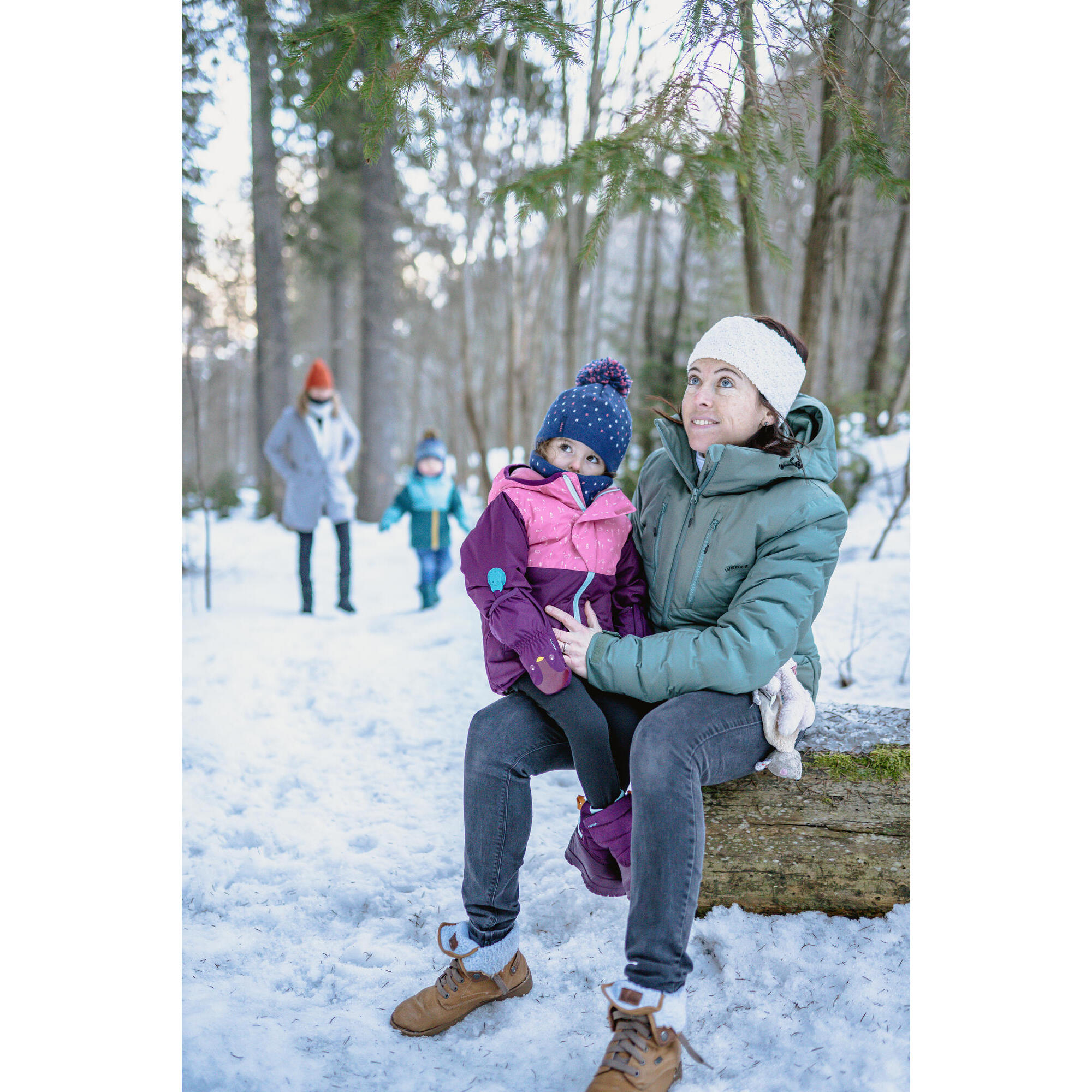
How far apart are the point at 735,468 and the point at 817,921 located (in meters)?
1.24

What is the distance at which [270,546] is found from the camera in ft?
32.1

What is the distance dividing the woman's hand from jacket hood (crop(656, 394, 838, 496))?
1.54ft

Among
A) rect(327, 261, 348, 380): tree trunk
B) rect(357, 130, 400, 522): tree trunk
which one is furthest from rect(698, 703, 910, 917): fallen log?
rect(327, 261, 348, 380): tree trunk

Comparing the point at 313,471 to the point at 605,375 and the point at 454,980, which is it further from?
the point at 454,980

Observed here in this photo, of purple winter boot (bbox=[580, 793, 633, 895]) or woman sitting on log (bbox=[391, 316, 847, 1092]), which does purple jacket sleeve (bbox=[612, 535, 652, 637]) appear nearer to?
woman sitting on log (bbox=[391, 316, 847, 1092])

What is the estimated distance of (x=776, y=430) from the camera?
6.94 feet

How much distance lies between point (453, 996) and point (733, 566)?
1218 mm

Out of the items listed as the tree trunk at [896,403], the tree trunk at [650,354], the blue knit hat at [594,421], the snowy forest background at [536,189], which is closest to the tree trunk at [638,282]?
the snowy forest background at [536,189]

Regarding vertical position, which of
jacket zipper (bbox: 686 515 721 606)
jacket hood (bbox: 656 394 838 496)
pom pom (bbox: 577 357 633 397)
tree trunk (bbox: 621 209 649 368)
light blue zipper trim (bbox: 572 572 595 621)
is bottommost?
light blue zipper trim (bbox: 572 572 595 621)

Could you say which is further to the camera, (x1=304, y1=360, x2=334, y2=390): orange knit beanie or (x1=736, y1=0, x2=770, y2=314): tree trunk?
(x1=304, y1=360, x2=334, y2=390): orange knit beanie

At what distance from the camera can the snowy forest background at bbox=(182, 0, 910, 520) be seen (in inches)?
86.5

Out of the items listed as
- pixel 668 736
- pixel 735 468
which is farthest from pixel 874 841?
pixel 735 468

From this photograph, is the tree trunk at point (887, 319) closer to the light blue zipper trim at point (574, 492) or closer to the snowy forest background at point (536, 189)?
the snowy forest background at point (536, 189)
